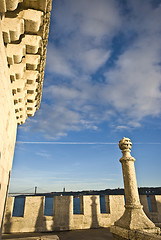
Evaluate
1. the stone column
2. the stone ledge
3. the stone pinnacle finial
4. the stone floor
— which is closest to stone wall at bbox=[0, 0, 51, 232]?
the stone ledge

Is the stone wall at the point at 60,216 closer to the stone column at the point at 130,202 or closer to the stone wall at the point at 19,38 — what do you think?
the stone column at the point at 130,202

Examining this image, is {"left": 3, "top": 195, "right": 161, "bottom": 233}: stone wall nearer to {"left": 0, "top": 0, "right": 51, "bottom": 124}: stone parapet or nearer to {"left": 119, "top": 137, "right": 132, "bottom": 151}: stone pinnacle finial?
{"left": 119, "top": 137, "right": 132, "bottom": 151}: stone pinnacle finial

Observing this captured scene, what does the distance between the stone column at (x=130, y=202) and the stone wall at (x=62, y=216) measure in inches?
→ 164

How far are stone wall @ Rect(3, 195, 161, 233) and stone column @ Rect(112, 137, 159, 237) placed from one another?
13.6ft

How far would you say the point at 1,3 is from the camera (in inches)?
80.2

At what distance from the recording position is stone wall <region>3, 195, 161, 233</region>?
9719 millimetres

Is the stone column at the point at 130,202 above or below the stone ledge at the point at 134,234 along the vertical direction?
above

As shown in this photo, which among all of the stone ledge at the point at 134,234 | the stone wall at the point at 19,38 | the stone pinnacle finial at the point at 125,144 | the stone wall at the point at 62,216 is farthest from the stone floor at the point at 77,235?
the stone wall at the point at 19,38

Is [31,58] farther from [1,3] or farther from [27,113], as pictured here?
[27,113]

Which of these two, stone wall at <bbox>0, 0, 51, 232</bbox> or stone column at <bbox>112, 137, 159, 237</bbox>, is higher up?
stone wall at <bbox>0, 0, 51, 232</bbox>

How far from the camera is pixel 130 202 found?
759cm

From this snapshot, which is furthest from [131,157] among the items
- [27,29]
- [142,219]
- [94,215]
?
[27,29]

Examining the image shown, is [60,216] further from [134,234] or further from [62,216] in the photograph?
[134,234]

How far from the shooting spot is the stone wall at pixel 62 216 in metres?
9.72
